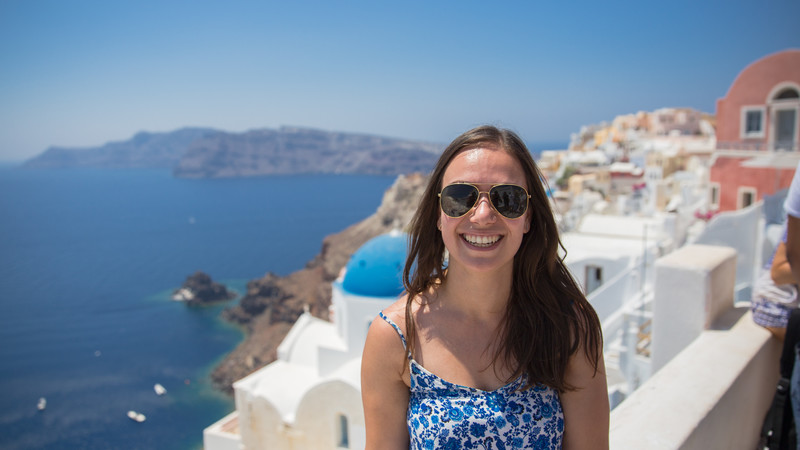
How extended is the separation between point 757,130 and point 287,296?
1278 inches

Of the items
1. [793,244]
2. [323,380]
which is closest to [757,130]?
[323,380]

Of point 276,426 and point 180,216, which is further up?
point 276,426

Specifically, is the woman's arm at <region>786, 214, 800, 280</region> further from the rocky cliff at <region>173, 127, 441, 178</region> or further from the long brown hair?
the rocky cliff at <region>173, 127, 441, 178</region>

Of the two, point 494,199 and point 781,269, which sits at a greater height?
point 494,199

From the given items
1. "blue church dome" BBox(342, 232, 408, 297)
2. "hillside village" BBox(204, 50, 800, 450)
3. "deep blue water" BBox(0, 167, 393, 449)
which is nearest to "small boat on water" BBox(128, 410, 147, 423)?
"deep blue water" BBox(0, 167, 393, 449)

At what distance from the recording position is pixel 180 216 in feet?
309

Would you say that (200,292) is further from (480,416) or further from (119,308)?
(480,416)

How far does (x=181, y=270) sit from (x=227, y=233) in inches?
870

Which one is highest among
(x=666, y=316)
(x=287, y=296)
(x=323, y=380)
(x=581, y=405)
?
(x=581, y=405)

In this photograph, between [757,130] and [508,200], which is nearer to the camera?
[508,200]

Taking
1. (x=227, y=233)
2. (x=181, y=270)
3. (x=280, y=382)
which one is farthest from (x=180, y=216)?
(x=280, y=382)

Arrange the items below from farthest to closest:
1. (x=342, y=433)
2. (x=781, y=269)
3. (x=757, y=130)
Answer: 1. (x=757, y=130)
2. (x=342, y=433)
3. (x=781, y=269)

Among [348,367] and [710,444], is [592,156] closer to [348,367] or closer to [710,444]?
[348,367]

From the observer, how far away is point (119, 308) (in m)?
41.8
